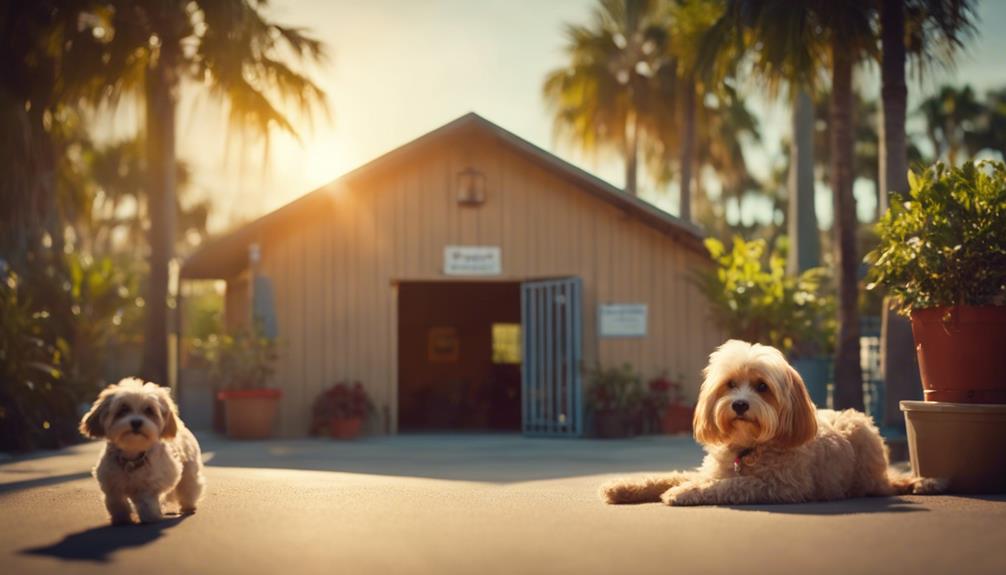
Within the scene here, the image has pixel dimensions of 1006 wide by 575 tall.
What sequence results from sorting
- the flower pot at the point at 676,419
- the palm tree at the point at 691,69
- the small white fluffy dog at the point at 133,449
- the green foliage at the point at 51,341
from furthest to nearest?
the flower pot at the point at 676,419 → the palm tree at the point at 691,69 → the green foliage at the point at 51,341 → the small white fluffy dog at the point at 133,449

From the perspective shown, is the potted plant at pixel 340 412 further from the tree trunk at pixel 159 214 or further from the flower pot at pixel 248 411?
the tree trunk at pixel 159 214

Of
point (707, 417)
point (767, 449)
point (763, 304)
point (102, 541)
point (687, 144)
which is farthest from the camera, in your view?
point (687, 144)

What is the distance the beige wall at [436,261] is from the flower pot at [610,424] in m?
1.01

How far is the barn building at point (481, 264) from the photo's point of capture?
16.1m

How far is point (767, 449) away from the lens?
6637mm

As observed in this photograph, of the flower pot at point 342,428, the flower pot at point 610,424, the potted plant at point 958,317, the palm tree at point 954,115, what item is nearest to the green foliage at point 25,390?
the flower pot at point 342,428

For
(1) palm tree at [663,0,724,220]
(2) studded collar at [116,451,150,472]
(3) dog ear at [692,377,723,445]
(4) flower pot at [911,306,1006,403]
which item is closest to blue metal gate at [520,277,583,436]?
(1) palm tree at [663,0,724,220]

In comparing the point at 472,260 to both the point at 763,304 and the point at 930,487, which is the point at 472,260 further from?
the point at 930,487

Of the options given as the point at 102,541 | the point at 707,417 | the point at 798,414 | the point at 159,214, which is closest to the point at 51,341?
the point at 159,214

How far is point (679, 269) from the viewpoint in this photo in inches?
Result: 673

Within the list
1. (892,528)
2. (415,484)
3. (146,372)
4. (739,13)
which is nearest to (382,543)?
(892,528)

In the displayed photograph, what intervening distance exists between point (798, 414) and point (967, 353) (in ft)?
5.18

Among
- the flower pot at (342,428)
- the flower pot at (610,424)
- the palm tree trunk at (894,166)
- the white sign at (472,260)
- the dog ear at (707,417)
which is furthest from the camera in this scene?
the white sign at (472,260)

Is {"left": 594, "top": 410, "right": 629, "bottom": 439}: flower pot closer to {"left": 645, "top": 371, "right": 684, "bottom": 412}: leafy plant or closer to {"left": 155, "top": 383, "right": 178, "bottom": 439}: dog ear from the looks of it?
{"left": 645, "top": 371, "right": 684, "bottom": 412}: leafy plant
